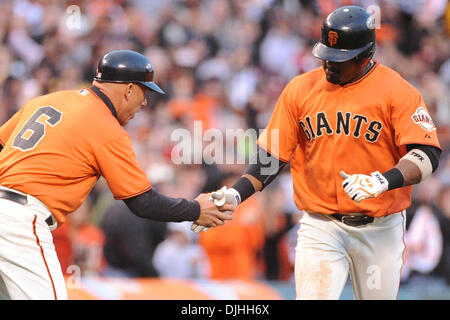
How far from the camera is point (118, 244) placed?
7652 millimetres

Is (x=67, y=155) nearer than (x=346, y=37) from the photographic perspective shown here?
Yes

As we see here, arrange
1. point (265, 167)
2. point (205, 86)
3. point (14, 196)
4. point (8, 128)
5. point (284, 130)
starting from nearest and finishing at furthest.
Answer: point (14, 196) < point (8, 128) < point (284, 130) < point (265, 167) < point (205, 86)

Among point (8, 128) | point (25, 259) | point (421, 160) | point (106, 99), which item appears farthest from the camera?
point (8, 128)

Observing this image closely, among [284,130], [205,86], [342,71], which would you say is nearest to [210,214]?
[284,130]


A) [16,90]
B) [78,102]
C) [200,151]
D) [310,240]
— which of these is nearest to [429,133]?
[310,240]

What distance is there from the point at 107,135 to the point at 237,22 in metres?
7.55

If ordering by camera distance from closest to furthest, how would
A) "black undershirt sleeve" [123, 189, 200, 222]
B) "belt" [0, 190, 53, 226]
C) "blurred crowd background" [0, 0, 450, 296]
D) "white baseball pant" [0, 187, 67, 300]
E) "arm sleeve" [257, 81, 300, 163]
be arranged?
"white baseball pant" [0, 187, 67, 300] < "belt" [0, 190, 53, 226] < "black undershirt sleeve" [123, 189, 200, 222] < "arm sleeve" [257, 81, 300, 163] < "blurred crowd background" [0, 0, 450, 296]

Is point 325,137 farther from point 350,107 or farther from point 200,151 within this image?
point 200,151

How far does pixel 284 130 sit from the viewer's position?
4992 mm

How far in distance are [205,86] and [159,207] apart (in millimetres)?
5988

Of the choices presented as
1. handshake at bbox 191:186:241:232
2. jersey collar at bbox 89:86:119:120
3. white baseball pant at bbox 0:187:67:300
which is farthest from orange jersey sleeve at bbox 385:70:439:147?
white baseball pant at bbox 0:187:67:300

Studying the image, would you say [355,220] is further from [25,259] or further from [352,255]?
[25,259]

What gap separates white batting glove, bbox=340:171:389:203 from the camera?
4398 millimetres

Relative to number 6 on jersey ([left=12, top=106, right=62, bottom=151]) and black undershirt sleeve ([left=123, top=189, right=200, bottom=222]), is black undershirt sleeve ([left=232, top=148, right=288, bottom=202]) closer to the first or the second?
black undershirt sleeve ([left=123, top=189, right=200, bottom=222])
